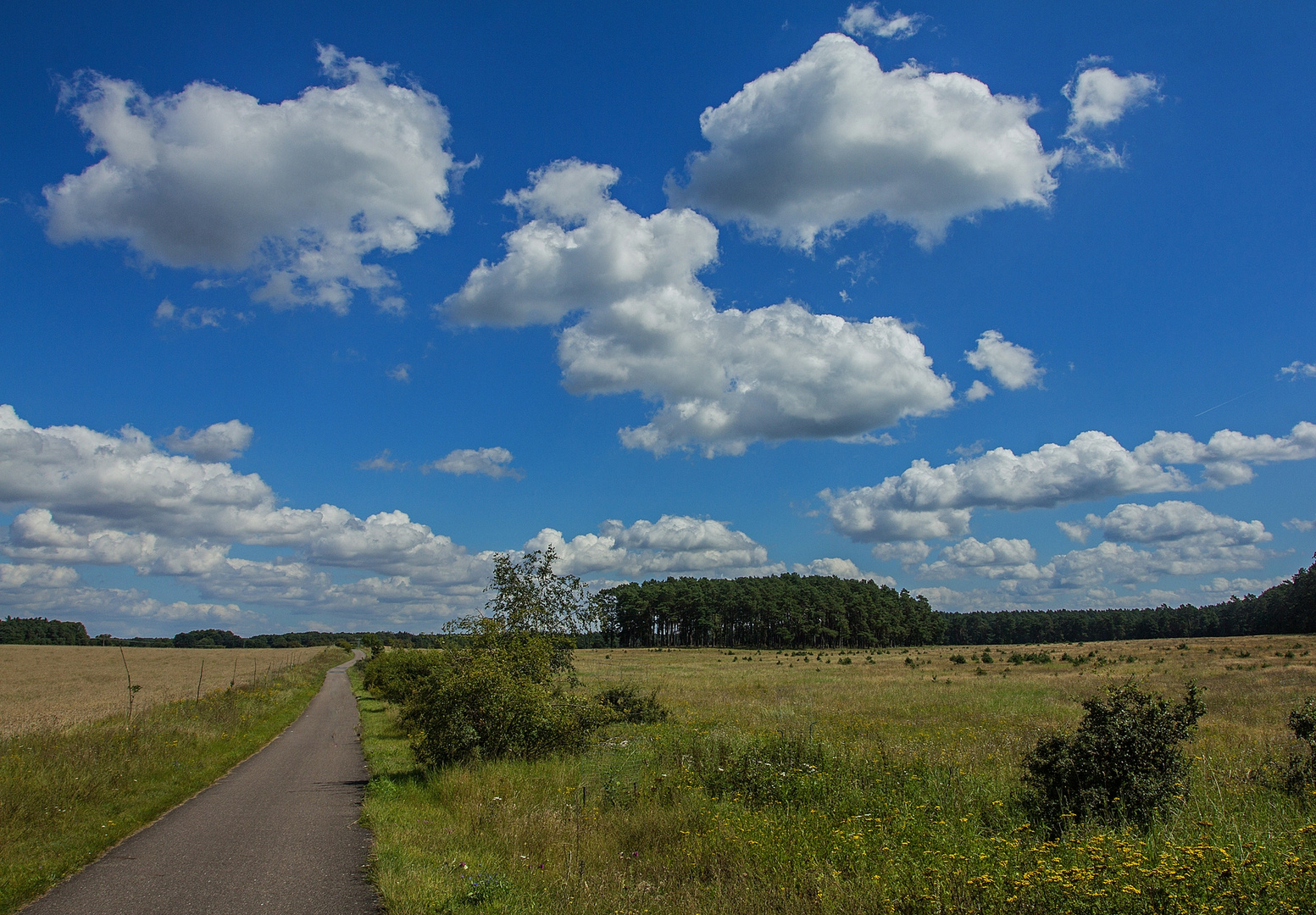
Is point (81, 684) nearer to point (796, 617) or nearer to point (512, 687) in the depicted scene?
point (512, 687)

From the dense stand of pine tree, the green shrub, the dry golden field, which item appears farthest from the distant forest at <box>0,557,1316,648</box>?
the green shrub

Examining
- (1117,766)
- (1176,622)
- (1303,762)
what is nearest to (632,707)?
(1117,766)

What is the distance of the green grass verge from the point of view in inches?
392

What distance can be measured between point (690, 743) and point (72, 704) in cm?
3605

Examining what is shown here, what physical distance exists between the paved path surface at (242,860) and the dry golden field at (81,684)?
7759mm

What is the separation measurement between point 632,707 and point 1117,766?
52.1 ft

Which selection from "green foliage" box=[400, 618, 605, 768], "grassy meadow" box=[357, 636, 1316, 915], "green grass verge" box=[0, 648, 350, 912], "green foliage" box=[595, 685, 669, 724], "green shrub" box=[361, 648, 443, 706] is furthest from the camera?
"green shrub" box=[361, 648, 443, 706]

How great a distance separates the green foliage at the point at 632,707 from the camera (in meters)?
22.8

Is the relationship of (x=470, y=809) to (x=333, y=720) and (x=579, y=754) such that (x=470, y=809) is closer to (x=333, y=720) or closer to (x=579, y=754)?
(x=579, y=754)

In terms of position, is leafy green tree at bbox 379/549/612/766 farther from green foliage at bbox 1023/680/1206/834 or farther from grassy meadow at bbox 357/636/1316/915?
green foliage at bbox 1023/680/1206/834

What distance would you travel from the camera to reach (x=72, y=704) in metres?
34.7

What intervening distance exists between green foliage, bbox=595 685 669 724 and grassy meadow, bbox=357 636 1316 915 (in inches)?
46.6

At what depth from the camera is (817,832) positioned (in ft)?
31.2

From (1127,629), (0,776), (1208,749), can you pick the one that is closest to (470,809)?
(0,776)
